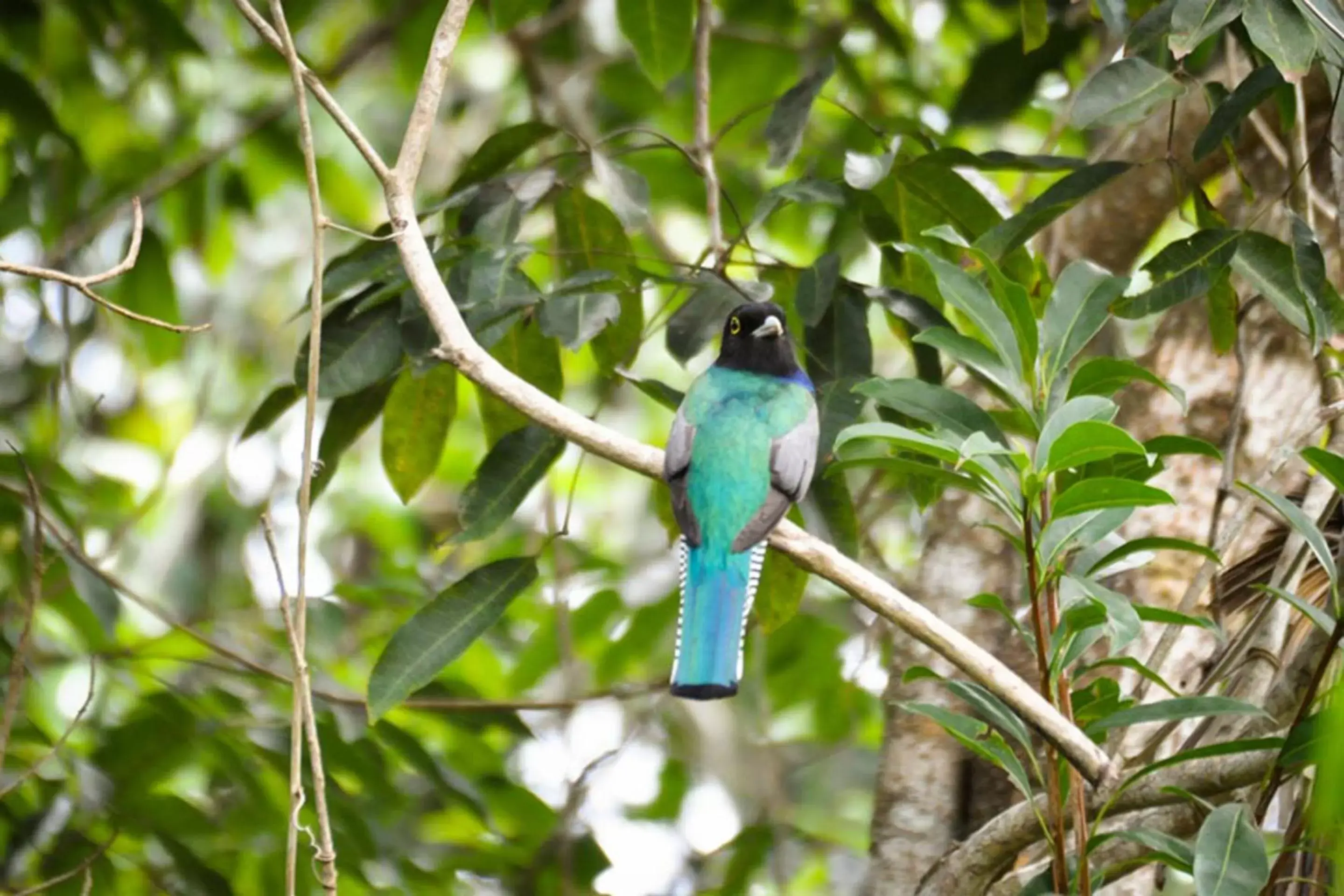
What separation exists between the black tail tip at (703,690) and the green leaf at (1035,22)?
1711mm

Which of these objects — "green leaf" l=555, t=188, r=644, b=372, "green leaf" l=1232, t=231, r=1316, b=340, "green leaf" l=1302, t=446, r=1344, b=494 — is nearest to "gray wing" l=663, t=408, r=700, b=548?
"green leaf" l=555, t=188, r=644, b=372

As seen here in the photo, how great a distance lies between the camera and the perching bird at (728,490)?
324 centimetres

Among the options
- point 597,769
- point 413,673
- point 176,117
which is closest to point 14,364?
point 176,117

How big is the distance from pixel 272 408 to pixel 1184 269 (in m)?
1.87

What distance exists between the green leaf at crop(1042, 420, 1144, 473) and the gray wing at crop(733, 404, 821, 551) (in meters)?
1.00

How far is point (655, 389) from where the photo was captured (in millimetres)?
3188

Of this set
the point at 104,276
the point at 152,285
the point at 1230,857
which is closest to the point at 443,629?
the point at 104,276

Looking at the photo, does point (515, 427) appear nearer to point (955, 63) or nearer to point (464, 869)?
point (464, 869)

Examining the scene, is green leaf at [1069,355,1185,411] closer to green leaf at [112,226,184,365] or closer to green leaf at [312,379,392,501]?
green leaf at [312,379,392,501]

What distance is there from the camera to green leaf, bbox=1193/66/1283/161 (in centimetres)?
296

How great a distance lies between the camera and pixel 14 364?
616cm

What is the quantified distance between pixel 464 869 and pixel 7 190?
235 cm

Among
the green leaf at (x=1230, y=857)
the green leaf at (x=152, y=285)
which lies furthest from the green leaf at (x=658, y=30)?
the green leaf at (x=1230, y=857)

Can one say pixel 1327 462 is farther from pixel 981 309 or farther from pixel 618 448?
pixel 618 448
